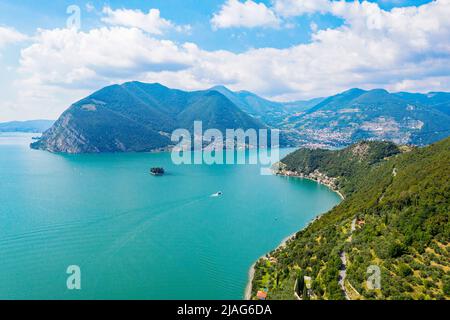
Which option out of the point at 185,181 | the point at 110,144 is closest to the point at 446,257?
the point at 185,181

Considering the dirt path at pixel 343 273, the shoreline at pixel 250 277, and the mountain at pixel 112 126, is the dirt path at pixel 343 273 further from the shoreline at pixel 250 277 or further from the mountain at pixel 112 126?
the mountain at pixel 112 126

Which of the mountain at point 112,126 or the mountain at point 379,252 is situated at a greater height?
the mountain at point 112,126

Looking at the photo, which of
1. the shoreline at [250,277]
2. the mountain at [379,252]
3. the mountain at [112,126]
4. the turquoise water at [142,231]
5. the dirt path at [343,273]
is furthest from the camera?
the mountain at [112,126]

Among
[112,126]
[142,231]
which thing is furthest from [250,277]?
[112,126]

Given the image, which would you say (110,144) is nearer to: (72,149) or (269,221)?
(72,149)

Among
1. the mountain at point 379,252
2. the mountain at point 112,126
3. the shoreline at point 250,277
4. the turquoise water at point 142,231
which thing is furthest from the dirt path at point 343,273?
the mountain at point 112,126

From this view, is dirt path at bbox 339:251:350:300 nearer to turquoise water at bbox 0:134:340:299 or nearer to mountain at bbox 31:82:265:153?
turquoise water at bbox 0:134:340:299
